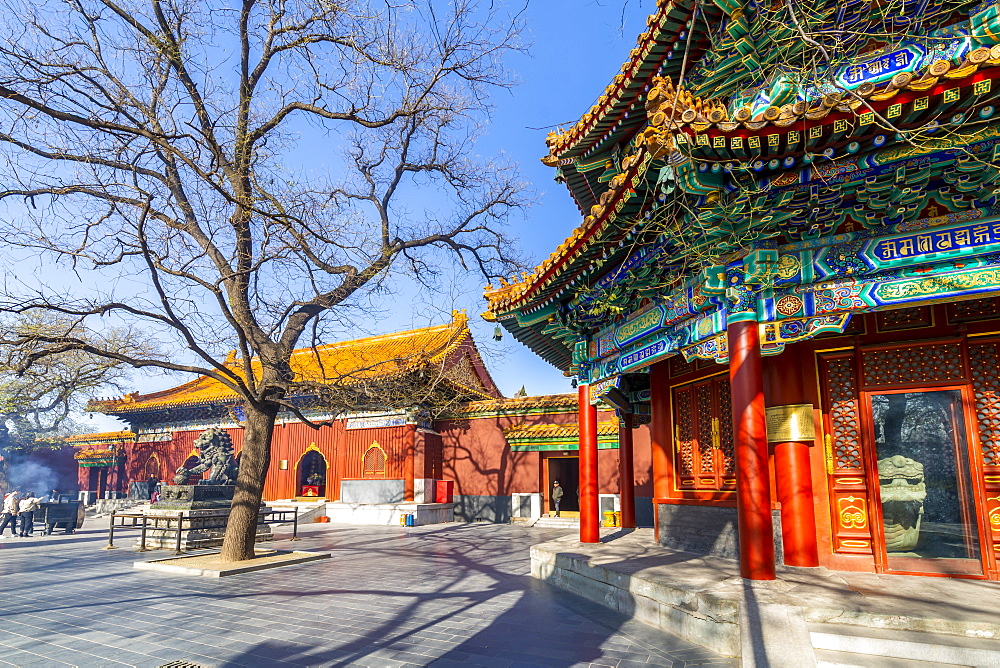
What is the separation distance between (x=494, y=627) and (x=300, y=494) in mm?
18955

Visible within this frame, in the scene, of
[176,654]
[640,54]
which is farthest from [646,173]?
[176,654]

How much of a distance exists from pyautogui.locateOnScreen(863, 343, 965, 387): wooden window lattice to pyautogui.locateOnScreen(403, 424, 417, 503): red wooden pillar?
1575 cm

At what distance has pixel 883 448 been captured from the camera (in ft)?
20.9

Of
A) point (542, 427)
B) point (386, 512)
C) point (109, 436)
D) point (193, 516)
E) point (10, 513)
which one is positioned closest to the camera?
point (193, 516)

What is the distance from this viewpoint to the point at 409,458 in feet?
65.5

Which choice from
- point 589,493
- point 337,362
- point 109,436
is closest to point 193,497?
point 589,493

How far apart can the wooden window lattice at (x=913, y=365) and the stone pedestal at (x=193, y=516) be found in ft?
38.4

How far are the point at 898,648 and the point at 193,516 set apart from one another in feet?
40.8

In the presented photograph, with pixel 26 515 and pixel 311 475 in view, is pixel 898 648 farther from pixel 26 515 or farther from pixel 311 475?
pixel 311 475

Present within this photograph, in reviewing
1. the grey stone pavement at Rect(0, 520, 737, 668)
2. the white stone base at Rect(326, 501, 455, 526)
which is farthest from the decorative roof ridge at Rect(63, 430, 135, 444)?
the grey stone pavement at Rect(0, 520, 737, 668)

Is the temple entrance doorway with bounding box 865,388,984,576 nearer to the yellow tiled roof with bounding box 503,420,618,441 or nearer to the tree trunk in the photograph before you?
the tree trunk

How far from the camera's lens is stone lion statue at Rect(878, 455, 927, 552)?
609 cm

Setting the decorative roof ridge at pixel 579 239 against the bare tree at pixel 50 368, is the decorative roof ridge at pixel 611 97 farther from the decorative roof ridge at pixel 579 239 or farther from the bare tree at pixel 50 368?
the bare tree at pixel 50 368

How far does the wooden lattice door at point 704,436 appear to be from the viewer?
755 cm
